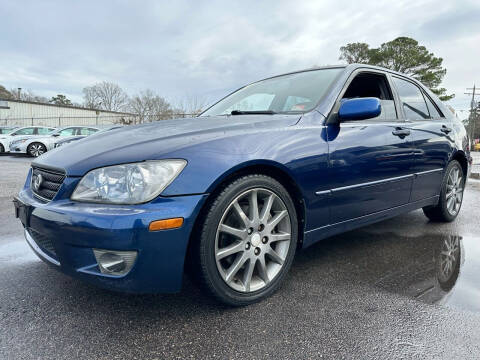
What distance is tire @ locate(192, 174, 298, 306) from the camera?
168 centimetres

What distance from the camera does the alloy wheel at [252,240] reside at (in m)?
1.80

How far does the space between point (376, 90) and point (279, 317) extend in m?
2.20

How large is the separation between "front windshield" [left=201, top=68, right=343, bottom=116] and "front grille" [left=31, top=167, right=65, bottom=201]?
143 centimetres

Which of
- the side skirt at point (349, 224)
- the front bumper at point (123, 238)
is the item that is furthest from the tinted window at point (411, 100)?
the front bumper at point (123, 238)

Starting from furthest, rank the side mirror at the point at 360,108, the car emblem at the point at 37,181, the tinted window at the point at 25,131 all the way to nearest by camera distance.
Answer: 1. the tinted window at the point at 25,131
2. the side mirror at the point at 360,108
3. the car emblem at the point at 37,181

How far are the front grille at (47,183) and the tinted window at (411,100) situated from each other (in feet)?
9.37

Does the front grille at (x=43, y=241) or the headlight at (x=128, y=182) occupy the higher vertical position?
the headlight at (x=128, y=182)

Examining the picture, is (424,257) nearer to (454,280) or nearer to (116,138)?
(454,280)

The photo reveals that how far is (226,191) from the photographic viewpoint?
1.73m

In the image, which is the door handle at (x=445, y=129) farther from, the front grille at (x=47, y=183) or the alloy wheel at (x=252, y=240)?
the front grille at (x=47, y=183)

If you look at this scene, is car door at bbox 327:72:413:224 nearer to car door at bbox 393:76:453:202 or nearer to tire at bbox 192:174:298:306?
car door at bbox 393:76:453:202

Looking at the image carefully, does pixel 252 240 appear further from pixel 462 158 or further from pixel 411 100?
pixel 462 158

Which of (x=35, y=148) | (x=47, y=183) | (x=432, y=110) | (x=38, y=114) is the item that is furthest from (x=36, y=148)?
(x=38, y=114)

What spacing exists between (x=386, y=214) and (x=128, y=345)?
215cm
